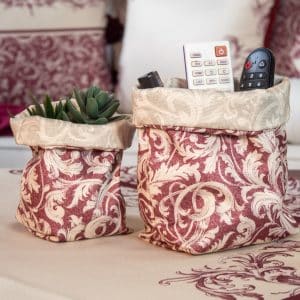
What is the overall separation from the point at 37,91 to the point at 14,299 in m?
1.35

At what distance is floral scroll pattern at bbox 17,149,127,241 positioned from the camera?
83cm

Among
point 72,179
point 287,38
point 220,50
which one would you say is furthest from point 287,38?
point 72,179

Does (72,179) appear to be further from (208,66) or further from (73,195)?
(208,66)

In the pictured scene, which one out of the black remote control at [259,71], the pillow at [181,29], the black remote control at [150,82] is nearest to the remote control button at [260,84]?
the black remote control at [259,71]

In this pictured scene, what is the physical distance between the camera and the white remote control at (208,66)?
0.83 m

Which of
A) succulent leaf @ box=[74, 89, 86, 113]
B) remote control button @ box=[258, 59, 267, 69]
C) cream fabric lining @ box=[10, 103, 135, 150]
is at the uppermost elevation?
remote control button @ box=[258, 59, 267, 69]

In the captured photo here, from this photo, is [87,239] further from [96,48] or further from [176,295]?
[96,48]

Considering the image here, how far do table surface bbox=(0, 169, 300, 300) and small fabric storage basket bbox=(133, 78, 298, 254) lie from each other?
0.02m

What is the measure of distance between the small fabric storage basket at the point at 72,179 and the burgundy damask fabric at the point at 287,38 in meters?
0.98

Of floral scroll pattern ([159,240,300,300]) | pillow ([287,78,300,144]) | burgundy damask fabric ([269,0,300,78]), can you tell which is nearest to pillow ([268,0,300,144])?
burgundy damask fabric ([269,0,300,78])

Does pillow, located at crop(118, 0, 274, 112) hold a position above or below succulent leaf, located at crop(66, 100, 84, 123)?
above

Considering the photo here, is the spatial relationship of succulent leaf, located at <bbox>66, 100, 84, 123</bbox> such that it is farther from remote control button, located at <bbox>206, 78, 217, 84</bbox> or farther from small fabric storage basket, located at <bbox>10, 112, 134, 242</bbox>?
remote control button, located at <bbox>206, 78, 217, 84</bbox>

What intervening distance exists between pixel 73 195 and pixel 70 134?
0.21 ft

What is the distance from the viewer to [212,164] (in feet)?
2.56
